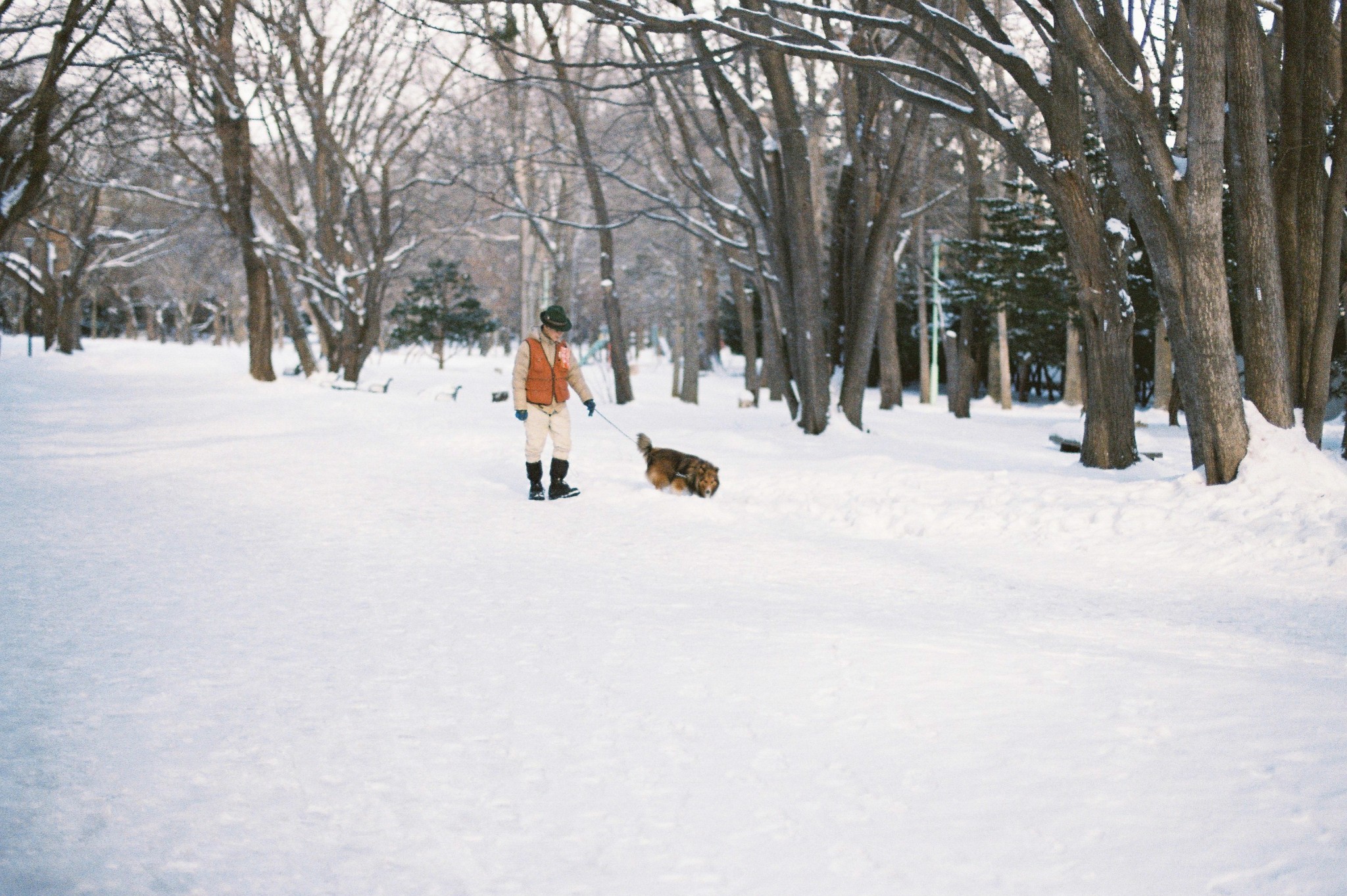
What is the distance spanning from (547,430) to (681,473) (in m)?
1.37

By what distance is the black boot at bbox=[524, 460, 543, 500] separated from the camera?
9539mm

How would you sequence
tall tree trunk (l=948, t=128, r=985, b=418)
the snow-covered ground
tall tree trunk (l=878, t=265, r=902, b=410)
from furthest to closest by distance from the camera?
tall tree trunk (l=878, t=265, r=902, b=410), tall tree trunk (l=948, t=128, r=985, b=418), the snow-covered ground

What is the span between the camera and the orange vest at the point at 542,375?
942cm

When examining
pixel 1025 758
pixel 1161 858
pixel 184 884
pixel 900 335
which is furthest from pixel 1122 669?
pixel 900 335

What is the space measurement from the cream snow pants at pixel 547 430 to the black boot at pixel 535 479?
5cm

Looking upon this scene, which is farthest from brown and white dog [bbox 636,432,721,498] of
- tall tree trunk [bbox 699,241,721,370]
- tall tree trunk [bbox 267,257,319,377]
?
tall tree trunk [bbox 267,257,319,377]

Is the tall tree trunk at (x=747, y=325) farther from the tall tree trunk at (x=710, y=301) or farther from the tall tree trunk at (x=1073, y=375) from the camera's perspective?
the tall tree trunk at (x=1073, y=375)

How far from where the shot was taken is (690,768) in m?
3.34

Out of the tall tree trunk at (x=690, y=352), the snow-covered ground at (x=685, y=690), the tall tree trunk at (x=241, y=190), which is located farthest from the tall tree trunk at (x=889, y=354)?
the snow-covered ground at (x=685, y=690)

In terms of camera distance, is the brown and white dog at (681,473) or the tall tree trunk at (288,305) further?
the tall tree trunk at (288,305)

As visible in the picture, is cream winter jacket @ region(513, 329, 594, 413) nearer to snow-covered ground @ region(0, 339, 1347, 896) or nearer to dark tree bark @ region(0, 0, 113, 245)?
snow-covered ground @ region(0, 339, 1347, 896)

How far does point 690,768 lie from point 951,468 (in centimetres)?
761

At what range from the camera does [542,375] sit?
9.45 meters

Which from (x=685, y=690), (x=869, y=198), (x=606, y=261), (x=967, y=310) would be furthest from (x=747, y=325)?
(x=685, y=690)
